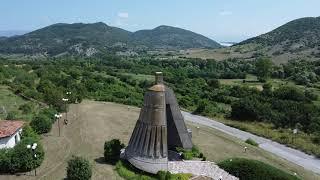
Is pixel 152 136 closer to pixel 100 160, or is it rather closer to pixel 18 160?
pixel 100 160

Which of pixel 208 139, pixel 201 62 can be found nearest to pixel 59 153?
pixel 208 139

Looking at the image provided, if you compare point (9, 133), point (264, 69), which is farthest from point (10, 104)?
point (264, 69)

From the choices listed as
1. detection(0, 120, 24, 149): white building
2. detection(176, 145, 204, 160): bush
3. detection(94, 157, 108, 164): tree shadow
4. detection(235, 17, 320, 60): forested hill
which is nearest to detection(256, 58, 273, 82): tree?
detection(235, 17, 320, 60): forested hill

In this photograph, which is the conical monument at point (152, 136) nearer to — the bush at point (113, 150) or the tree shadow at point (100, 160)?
the bush at point (113, 150)

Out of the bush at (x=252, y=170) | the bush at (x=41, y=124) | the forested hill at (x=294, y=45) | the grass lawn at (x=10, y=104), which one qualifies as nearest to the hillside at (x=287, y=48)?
the forested hill at (x=294, y=45)

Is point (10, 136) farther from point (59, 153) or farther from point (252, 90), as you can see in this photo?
point (252, 90)

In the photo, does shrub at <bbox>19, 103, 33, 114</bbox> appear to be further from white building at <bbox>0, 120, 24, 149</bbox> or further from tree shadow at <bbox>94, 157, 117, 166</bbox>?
tree shadow at <bbox>94, 157, 117, 166</bbox>
